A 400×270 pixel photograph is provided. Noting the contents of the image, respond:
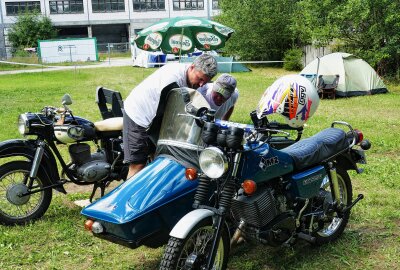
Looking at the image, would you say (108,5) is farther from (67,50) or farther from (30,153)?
(30,153)

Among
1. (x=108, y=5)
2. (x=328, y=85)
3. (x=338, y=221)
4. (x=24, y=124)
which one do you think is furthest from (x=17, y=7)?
(x=338, y=221)

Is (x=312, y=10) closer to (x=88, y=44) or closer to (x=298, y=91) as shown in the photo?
(x=298, y=91)

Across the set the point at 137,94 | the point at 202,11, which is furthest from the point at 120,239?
the point at 202,11

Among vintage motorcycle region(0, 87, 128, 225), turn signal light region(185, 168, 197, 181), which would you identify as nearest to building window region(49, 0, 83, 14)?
vintage motorcycle region(0, 87, 128, 225)

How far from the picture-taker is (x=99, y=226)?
3.34m

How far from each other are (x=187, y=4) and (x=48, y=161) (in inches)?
2230

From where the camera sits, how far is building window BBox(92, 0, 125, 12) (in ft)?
192

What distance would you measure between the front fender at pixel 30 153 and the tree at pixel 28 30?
172 ft

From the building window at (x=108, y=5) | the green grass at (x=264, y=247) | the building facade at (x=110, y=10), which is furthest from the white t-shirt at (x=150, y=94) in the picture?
the building window at (x=108, y=5)

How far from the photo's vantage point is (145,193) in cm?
335

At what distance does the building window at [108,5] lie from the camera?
5844 centimetres

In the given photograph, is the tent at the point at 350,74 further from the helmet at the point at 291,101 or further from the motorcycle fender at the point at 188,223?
the motorcycle fender at the point at 188,223

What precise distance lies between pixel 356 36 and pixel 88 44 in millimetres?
28764

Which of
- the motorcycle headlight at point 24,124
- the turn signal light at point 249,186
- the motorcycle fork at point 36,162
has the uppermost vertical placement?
the motorcycle headlight at point 24,124
